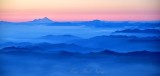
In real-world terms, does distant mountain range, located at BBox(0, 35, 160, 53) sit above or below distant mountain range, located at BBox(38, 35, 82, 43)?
below

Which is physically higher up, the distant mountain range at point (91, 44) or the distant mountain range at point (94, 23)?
the distant mountain range at point (94, 23)

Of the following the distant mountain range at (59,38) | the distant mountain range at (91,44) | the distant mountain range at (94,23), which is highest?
the distant mountain range at (94,23)

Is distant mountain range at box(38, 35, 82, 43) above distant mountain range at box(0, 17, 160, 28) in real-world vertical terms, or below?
below

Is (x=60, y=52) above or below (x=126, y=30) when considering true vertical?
below

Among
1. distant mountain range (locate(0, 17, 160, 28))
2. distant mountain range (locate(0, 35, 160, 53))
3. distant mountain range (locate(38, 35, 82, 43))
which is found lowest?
distant mountain range (locate(0, 35, 160, 53))

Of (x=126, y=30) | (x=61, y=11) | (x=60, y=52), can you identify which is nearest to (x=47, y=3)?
(x=61, y=11)

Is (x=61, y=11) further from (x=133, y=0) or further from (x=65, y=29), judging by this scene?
(x=133, y=0)

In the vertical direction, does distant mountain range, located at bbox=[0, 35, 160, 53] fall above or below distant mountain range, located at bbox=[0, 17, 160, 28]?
below

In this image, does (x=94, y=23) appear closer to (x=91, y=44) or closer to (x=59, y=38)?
(x=91, y=44)

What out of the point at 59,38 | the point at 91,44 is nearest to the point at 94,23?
the point at 91,44

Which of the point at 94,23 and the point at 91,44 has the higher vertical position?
the point at 94,23

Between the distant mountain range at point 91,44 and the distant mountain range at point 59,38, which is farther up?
the distant mountain range at point 59,38
